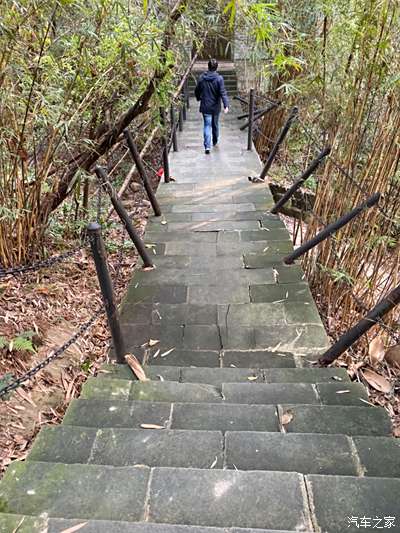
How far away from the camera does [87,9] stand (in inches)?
83.4

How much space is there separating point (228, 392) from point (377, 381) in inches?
43.3

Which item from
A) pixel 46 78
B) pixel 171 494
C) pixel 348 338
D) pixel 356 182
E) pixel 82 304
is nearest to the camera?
pixel 171 494

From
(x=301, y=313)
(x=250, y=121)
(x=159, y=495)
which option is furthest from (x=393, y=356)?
(x=250, y=121)

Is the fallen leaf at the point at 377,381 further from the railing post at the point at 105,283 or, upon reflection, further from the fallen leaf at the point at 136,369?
the railing post at the point at 105,283

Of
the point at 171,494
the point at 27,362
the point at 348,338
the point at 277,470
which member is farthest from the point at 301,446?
the point at 27,362

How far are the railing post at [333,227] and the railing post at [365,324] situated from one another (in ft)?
2.28

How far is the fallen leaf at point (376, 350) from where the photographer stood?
2.56 metres

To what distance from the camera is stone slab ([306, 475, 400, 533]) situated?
1.03 meters

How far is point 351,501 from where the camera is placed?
1.08 meters

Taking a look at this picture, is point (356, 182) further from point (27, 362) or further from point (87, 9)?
point (27, 362)

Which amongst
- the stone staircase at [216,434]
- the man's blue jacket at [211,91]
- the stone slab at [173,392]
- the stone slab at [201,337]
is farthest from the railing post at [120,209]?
the man's blue jacket at [211,91]

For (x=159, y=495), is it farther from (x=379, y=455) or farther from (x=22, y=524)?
(x=379, y=455)

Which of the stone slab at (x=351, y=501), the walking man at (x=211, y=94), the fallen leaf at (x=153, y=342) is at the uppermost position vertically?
the walking man at (x=211, y=94)

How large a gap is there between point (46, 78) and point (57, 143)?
0.43 metres
